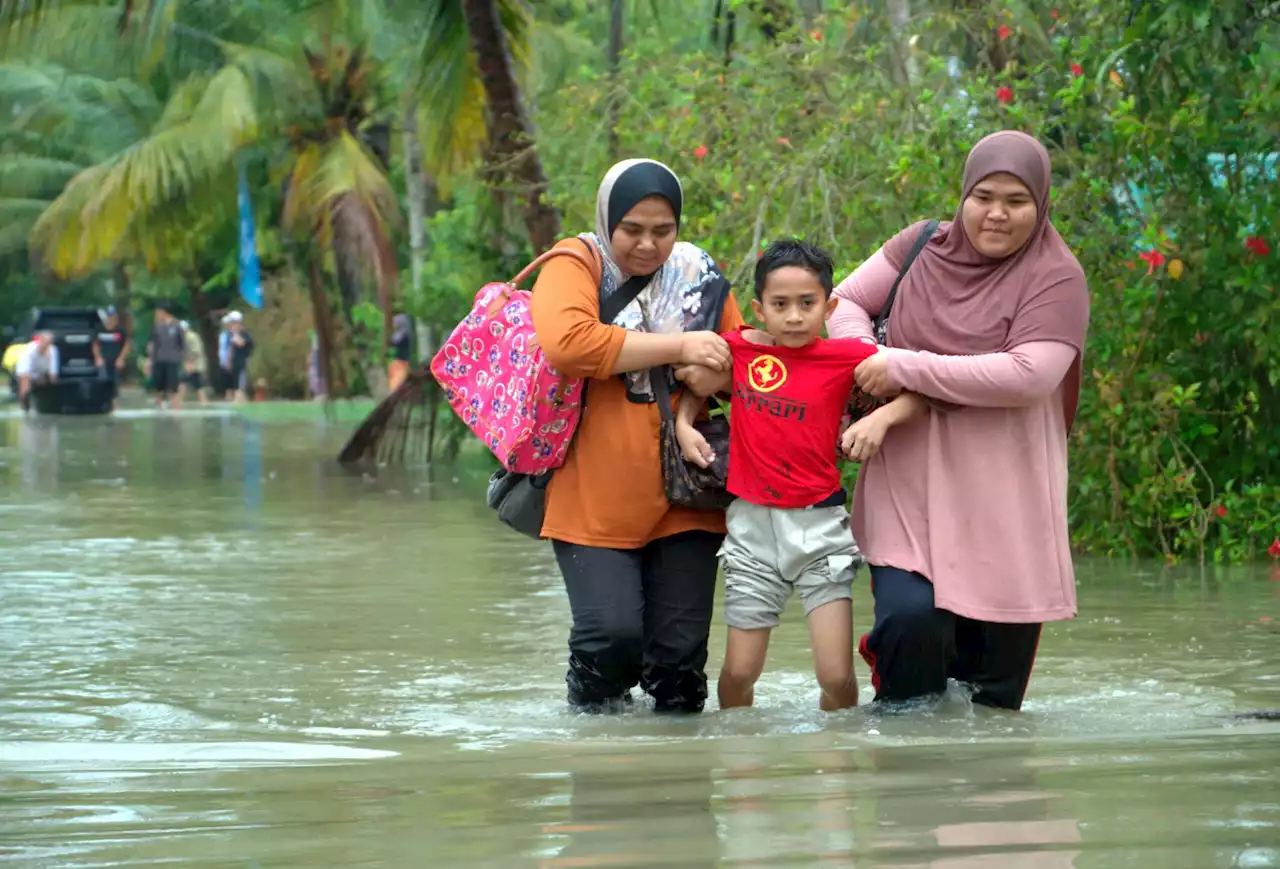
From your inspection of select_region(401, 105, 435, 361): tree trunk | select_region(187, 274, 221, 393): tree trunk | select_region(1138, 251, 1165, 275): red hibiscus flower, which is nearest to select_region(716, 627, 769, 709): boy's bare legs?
select_region(1138, 251, 1165, 275): red hibiscus flower

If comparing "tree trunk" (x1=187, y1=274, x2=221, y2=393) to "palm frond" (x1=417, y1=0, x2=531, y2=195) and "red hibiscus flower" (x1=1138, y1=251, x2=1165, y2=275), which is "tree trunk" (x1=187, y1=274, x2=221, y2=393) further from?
"red hibiscus flower" (x1=1138, y1=251, x2=1165, y2=275)

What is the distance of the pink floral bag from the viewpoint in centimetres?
611

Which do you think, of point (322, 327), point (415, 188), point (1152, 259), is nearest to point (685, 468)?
point (1152, 259)

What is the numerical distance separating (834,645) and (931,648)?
29 centimetres

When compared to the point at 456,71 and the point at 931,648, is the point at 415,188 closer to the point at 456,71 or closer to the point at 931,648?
the point at 456,71

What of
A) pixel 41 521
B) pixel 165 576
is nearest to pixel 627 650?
pixel 165 576

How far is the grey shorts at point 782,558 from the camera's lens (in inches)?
234

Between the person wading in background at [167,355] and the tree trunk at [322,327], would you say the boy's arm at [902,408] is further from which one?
the person wading in background at [167,355]

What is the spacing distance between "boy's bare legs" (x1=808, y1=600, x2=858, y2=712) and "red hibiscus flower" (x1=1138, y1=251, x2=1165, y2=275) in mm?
5059

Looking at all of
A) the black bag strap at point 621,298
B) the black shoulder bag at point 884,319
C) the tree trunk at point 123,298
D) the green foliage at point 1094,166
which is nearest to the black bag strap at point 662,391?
the black bag strap at point 621,298

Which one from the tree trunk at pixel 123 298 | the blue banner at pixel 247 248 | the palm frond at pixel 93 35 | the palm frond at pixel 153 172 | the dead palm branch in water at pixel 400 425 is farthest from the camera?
the tree trunk at pixel 123 298

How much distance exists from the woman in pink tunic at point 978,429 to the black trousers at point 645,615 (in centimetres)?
55

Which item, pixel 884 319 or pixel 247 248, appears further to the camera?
pixel 247 248

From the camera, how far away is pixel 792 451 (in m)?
5.91
